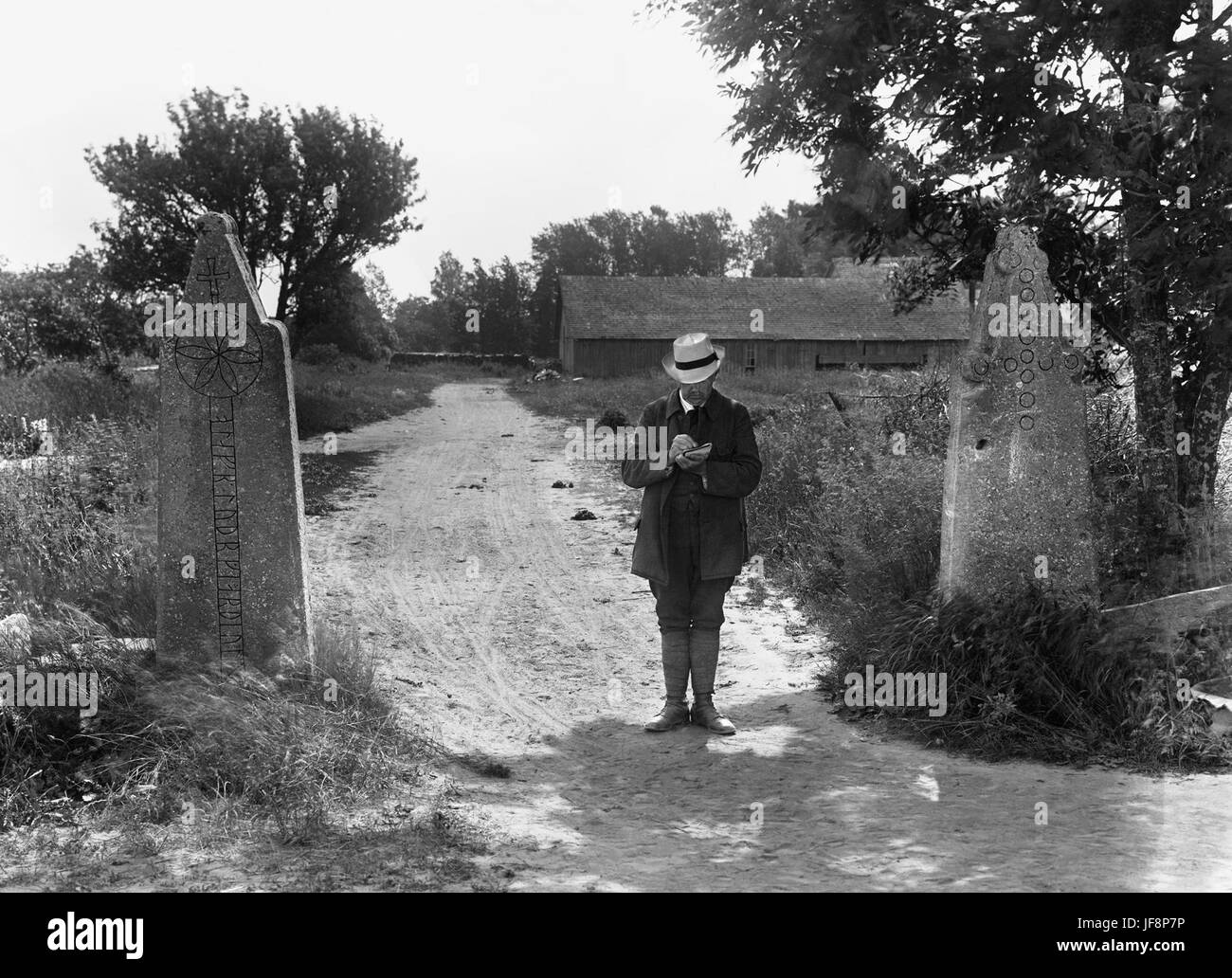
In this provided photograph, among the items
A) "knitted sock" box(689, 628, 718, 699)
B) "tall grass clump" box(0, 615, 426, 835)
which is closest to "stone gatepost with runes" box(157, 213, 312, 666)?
"tall grass clump" box(0, 615, 426, 835)

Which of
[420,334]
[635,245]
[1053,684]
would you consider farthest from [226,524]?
[420,334]

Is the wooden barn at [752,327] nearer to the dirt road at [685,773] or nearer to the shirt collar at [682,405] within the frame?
the dirt road at [685,773]

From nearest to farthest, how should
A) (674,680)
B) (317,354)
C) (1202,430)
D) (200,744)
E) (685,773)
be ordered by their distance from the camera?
(200,744), (685,773), (674,680), (1202,430), (317,354)

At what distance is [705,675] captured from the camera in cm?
638

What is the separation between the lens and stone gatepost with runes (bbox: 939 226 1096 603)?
253 inches

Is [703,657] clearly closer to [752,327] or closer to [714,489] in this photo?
[714,489]

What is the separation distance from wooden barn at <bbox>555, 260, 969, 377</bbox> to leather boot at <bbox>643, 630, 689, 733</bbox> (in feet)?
130

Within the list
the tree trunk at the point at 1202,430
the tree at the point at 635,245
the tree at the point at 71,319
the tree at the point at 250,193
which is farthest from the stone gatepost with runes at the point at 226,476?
the tree at the point at 635,245

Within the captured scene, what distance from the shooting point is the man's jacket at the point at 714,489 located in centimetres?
620

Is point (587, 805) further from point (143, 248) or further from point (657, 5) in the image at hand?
point (143, 248)

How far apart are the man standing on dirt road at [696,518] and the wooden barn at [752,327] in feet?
129

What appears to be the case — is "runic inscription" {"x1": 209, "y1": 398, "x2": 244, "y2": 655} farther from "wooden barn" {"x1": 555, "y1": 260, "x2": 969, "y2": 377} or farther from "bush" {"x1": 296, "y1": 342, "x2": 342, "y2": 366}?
"bush" {"x1": 296, "y1": 342, "x2": 342, "y2": 366}

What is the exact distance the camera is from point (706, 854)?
177 inches

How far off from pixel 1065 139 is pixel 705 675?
13.9 ft
